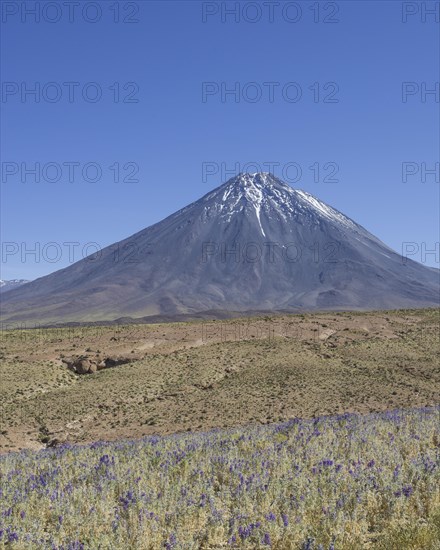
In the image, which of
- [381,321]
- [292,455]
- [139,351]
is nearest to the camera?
[292,455]

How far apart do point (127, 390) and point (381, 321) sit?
68.6 feet

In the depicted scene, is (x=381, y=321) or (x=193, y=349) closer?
(x=193, y=349)

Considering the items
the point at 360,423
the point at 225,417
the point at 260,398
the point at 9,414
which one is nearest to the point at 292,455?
the point at 360,423

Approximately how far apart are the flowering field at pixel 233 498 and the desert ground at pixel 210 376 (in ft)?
33.4

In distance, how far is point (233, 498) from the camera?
7.63 m

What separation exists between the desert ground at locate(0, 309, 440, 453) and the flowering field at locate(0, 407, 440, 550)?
10.2m

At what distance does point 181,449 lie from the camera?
1134 cm

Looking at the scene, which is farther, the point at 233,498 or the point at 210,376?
the point at 210,376

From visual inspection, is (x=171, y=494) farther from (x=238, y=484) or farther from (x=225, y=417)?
(x=225, y=417)

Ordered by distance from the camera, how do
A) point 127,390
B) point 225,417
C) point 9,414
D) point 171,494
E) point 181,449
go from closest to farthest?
point 171,494
point 181,449
point 225,417
point 9,414
point 127,390

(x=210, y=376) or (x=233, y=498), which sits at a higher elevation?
(x=233, y=498)

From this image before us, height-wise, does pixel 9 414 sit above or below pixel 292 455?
below

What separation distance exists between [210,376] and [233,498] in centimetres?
2117

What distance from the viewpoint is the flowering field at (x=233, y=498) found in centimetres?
604
